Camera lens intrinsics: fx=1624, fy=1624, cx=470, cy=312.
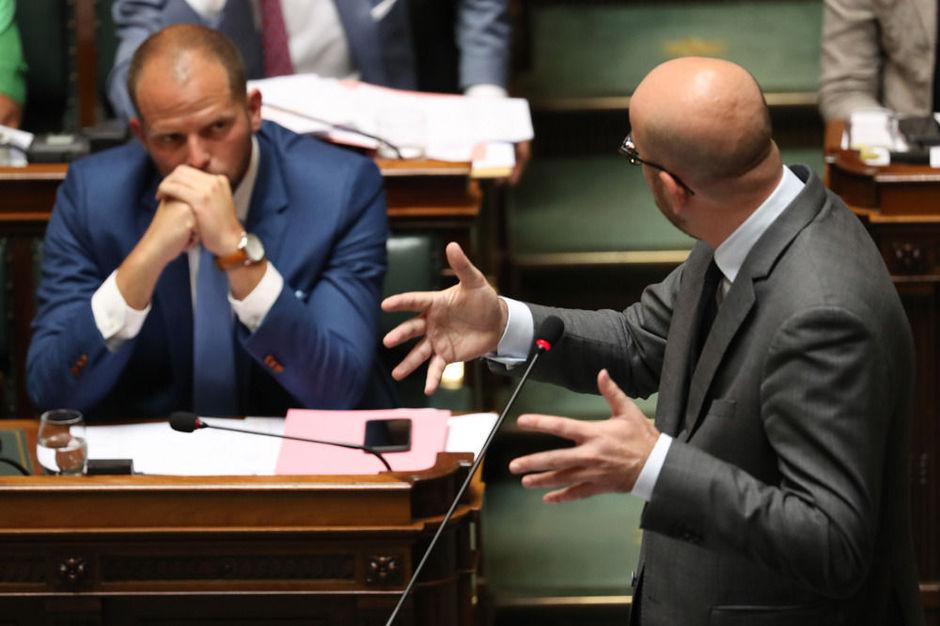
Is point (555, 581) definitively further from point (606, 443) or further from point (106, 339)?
point (606, 443)

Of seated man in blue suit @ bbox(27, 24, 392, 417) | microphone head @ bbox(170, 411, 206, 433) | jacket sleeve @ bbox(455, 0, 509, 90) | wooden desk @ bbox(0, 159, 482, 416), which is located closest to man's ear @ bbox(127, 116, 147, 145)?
seated man in blue suit @ bbox(27, 24, 392, 417)

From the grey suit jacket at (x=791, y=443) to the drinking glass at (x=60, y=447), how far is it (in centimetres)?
76

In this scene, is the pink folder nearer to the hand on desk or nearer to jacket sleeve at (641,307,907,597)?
jacket sleeve at (641,307,907,597)

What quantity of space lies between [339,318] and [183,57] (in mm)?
429

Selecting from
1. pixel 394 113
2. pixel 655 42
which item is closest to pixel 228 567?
pixel 394 113

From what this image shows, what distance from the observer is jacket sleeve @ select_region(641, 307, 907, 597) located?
1.39 metres

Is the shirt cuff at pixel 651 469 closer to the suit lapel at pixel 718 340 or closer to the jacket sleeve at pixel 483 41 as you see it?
the suit lapel at pixel 718 340

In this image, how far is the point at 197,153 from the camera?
2281mm

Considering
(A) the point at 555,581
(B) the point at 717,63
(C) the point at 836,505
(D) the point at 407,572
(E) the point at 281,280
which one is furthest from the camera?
(A) the point at 555,581

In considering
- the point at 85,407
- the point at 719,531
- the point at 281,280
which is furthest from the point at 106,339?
the point at 719,531

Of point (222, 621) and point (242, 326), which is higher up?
point (242, 326)

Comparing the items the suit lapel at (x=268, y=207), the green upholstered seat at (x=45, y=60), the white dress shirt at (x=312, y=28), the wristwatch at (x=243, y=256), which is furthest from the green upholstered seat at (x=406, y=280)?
the green upholstered seat at (x=45, y=60)

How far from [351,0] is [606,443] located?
178 cm

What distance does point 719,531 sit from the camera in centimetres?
142
